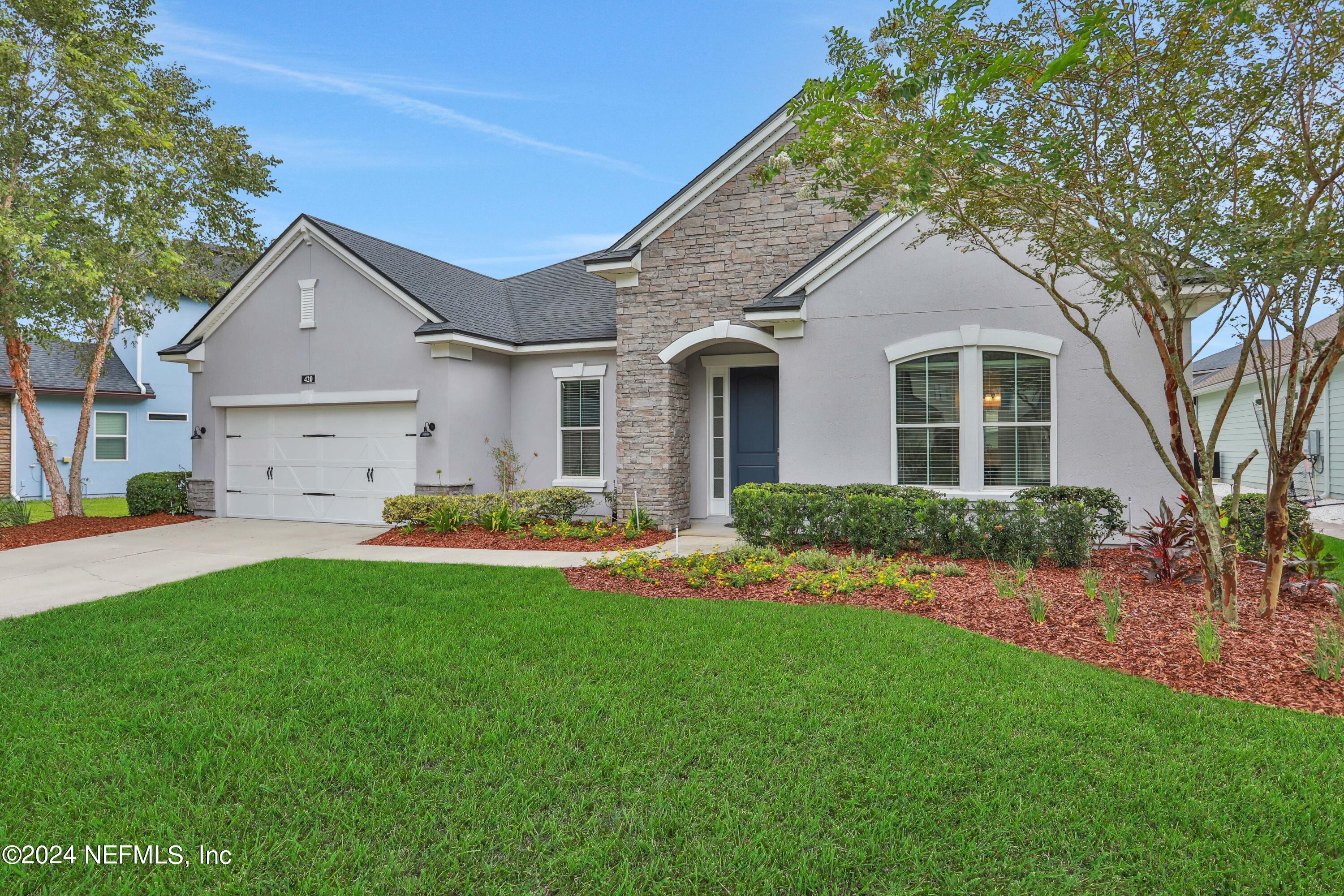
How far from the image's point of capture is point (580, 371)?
12.4m

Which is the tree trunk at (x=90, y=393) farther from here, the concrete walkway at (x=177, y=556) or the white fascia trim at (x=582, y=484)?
the white fascia trim at (x=582, y=484)

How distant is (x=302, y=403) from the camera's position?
13.0 m

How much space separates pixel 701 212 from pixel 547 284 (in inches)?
194

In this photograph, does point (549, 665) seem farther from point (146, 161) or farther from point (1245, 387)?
point (1245, 387)

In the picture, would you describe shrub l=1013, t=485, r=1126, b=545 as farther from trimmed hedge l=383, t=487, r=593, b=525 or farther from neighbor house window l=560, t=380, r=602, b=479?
neighbor house window l=560, t=380, r=602, b=479

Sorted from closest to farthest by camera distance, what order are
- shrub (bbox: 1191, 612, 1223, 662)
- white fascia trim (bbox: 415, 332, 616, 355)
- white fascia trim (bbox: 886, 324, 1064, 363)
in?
shrub (bbox: 1191, 612, 1223, 662), white fascia trim (bbox: 886, 324, 1064, 363), white fascia trim (bbox: 415, 332, 616, 355)

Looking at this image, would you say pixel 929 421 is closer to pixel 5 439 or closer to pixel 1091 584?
pixel 1091 584

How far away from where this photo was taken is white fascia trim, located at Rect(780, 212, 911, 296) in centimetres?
934

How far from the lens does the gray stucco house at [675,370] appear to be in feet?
29.5

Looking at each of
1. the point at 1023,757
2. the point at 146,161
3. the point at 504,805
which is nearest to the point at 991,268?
the point at 1023,757

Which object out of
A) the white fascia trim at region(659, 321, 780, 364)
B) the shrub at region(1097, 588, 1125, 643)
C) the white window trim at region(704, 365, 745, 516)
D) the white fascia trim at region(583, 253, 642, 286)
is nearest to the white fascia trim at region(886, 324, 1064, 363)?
the white fascia trim at region(659, 321, 780, 364)

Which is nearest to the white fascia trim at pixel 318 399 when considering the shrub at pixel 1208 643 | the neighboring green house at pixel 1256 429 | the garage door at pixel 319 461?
the garage door at pixel 319 461

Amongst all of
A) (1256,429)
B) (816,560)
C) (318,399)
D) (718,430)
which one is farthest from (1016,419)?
(1256,429)

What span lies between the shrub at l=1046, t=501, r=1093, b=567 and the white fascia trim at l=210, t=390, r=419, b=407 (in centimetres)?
950
